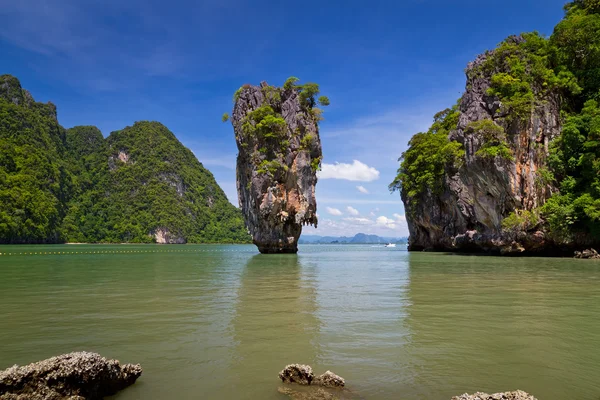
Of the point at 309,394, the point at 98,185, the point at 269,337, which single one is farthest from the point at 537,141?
the point at 98,185

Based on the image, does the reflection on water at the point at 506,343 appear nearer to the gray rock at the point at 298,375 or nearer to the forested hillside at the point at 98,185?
the gray rock at the point at 298,375

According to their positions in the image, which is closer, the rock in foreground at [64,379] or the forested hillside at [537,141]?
the rock in foreground at [64,379]

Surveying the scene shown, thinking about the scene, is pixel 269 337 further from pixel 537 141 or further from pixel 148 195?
pixel 148 195

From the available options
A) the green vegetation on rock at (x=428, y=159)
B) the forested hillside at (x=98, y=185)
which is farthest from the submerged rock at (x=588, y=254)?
the forested hillside at (x=98, y=185)

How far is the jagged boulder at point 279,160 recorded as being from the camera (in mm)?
36562

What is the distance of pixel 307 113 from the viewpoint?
39188 mm

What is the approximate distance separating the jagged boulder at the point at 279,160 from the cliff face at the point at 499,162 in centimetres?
1388

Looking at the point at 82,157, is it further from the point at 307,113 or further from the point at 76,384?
the point at 76,384

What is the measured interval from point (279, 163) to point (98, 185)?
102 meters

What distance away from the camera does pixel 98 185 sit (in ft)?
Answer: 390

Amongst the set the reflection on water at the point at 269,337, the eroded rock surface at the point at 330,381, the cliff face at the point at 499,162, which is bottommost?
the reflection on water at the point at 269,337

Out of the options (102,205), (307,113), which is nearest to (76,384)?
(307,113)

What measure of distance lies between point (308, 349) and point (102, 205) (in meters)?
120

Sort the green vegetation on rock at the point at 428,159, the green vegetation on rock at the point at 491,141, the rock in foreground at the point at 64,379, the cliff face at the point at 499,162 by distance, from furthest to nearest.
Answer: the green vegetation on rock at the point at 428,159
the cliff face at the point at 499,162
the green vegetation on rock at the point at 491,141
the rock in foreground at the point at 64,379
